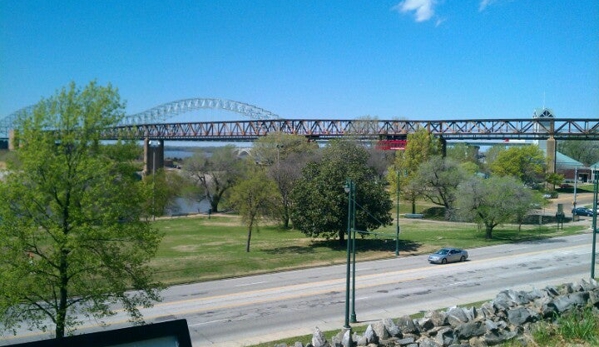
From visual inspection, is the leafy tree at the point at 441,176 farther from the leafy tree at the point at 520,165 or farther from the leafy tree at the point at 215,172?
the leafy tree at the point at 215,172

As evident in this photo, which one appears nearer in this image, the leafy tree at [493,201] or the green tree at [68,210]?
the green tree at [68,210]

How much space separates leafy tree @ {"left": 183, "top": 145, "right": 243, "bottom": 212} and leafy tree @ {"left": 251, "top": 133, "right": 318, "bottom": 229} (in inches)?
139

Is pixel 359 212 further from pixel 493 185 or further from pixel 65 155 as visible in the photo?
pixel 65 155

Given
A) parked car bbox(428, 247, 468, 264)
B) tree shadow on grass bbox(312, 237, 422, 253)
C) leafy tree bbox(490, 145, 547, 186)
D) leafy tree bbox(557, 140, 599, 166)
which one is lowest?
tree shadow on grass bbox(312, 237, 422, 253)

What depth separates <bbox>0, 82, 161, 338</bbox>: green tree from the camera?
14.5 meters

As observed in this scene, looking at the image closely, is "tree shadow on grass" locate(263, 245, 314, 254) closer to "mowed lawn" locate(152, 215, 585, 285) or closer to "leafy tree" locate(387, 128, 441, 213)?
"mowed lawn" locate(152, 215, 585, 285)

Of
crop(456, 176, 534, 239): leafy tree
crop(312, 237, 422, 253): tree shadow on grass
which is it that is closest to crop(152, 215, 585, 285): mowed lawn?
crop(312, 237, 422, 253): tree shadow on grass

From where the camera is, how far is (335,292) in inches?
999

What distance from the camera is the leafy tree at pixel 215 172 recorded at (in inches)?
2717

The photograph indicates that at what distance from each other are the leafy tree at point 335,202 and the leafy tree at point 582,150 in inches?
3177

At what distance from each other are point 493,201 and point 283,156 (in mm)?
28854

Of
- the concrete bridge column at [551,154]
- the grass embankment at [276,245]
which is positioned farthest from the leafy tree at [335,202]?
the concrete bridge column at [551,154]

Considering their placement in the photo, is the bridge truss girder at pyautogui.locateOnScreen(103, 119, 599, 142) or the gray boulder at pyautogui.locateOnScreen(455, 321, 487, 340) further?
the bridge truss girder at pyautogui.locateOnScreen(103, 119, 599, 142)

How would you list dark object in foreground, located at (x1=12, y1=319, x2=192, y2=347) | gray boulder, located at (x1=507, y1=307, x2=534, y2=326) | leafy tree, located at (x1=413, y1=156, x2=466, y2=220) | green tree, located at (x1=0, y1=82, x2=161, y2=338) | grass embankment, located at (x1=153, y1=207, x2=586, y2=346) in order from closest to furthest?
1. dark object in foreground, located at (x1=12, y1=319, x2=192, y2=347)
2. gray boulder, located at (x1=507, y1=307, x2=534, y2=326)
3. green tree, located at (x1=0, y1=82, x2=161, y2=338)
4. grass embankment, located at (x1=153, y1=207, x2=586, y2=346)
5. leafy tree, located at (x1=413, y1=156, x2=466, y2=220)
